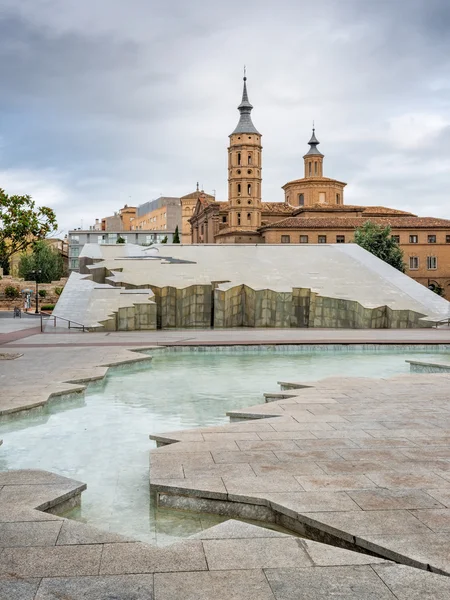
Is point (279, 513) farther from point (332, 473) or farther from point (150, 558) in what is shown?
point (150, 558)

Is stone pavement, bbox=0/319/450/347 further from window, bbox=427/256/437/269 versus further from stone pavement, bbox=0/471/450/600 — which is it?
window, bbox=427/256/437/269

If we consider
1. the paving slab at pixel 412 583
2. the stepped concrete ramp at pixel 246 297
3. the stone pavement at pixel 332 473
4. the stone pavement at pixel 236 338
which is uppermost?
the stepped concrete ramp at pixel 246 297

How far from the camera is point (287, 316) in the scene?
78.9 ft

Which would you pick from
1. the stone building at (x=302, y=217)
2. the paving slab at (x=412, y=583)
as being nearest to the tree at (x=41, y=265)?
the stone building at (x=302, y=217)

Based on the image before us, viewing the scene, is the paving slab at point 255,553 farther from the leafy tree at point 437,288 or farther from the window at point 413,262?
the window at point 413,262

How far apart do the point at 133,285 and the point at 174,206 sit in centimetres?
7764

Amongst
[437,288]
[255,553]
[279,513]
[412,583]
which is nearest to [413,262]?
[437,288]

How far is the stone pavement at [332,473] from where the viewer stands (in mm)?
4336

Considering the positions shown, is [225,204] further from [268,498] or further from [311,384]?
[268,498]

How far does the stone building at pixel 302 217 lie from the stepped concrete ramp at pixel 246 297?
109ft

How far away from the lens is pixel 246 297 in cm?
2416

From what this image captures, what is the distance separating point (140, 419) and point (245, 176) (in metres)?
61.9

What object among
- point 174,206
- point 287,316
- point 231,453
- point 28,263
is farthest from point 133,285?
point 174,206

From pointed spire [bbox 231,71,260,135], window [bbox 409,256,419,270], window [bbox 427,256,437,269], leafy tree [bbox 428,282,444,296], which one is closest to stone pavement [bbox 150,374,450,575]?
leafy tree [bbox 428,282,444,296]
